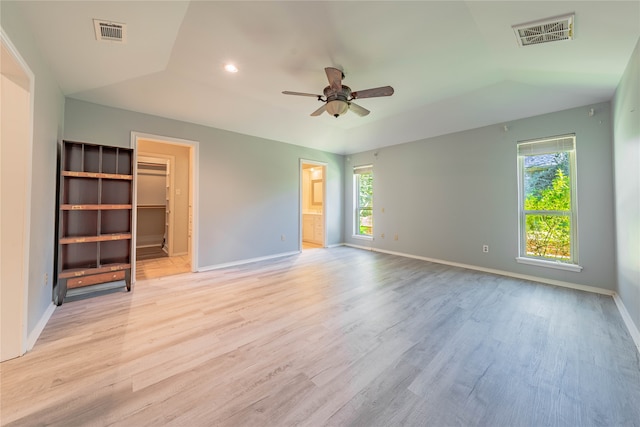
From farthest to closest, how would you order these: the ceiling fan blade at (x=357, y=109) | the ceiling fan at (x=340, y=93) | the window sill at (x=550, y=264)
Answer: the window sill at (x=550, y=264)
the ceiling fan blade at (x=357, y=109)
the ceiling fan at (x=340, y=93)

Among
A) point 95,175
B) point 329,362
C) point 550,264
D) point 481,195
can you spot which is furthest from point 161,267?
point 550,264

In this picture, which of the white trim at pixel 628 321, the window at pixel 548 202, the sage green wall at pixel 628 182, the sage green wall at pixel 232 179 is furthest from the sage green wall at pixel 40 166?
the window at pixel 548 202

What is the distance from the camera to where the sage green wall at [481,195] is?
118 inches

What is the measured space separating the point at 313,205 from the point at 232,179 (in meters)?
3.66

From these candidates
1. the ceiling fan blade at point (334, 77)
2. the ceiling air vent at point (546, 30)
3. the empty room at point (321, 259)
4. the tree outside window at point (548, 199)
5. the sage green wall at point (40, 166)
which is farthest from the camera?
the tree outside window at point (548, 199)

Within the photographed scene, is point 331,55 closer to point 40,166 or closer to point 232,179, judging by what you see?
point 232,179

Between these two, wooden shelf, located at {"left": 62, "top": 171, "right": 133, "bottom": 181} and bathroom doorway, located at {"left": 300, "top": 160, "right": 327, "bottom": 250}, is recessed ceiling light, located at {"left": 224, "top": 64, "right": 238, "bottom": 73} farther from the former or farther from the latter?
bathroom doorway, located at {"left": 300, "top": 160, "right": 327, "bottom": 250}

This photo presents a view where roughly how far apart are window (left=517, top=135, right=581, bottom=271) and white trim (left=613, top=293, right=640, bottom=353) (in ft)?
1.95

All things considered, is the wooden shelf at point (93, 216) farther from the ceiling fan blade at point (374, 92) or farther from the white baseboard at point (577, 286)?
the white baseboard at point (577, 286)

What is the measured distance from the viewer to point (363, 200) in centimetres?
620

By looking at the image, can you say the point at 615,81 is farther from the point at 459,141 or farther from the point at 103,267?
the point at 103,267

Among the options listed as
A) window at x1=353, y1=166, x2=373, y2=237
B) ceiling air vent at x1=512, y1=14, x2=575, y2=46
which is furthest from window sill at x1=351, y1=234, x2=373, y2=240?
ceiling air vent at x1=512, y1=14, x2=575, y2=46

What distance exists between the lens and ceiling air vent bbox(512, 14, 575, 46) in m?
1.84

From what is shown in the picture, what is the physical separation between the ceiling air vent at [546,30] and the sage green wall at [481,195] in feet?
5.93
